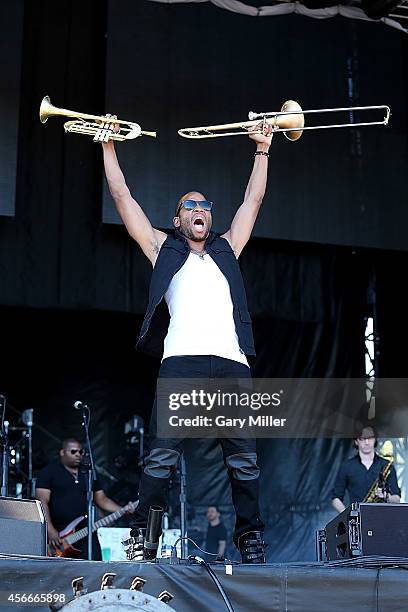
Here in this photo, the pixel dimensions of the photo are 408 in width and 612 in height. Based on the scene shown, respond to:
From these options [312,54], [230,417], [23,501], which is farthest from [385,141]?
[23,501]

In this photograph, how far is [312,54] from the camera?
9.12 metres

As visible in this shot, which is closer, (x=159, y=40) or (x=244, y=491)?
(x=244, y=491)

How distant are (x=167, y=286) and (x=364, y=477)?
12.8ft

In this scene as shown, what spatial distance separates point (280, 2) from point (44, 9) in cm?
226

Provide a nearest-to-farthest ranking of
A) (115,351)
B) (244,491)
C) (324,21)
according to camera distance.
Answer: (244,491) → (324,21) → (115,351)

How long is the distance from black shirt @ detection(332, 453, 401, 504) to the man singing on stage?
138 inches

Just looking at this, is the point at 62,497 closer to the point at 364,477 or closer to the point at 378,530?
the point at 364,477

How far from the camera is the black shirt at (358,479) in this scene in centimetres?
772

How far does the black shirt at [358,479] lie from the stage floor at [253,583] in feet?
14.7

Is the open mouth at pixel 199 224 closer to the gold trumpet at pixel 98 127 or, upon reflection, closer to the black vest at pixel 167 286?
the black vest at pixel 167 286

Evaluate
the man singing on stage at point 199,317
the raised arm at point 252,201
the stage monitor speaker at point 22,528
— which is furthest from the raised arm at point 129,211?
the stage monitor speaker at point 22,528

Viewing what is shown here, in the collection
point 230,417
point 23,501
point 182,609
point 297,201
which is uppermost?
point 297,201

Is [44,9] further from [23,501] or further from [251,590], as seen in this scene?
[251,590]

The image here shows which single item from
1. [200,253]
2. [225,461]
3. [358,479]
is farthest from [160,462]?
[358,479]
